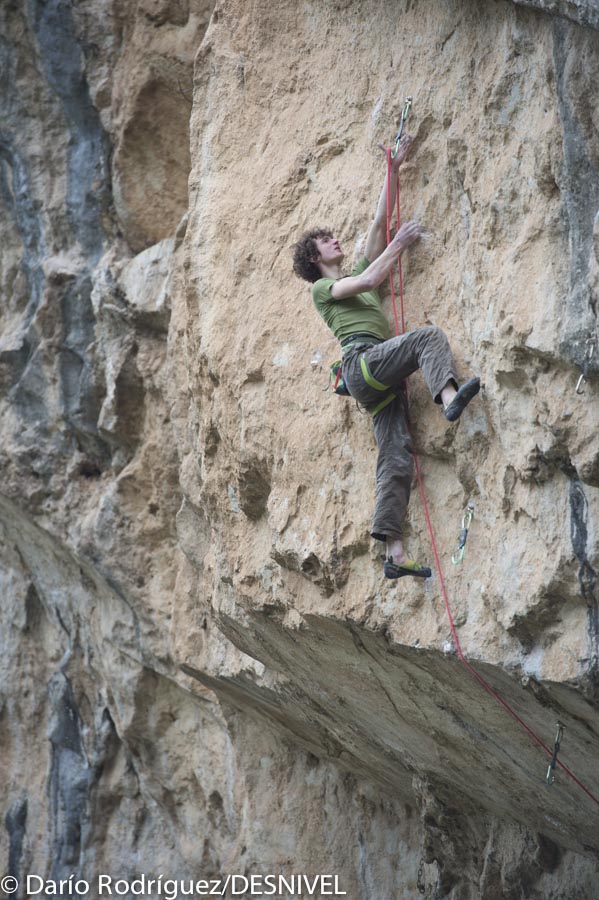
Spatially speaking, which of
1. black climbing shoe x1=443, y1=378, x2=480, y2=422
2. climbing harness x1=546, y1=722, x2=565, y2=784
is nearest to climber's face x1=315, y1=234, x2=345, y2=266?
black climbing shoe x1=443, y1=378, x2=480, y2=422

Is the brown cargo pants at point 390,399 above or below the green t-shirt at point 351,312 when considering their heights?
below

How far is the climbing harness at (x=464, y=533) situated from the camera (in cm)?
454

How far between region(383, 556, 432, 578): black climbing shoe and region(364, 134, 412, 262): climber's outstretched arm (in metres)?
1.35

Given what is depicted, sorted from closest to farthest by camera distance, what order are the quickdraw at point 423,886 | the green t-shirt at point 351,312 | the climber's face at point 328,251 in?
the green t-shirt at point 351,312
the climber's face at point 328,251
the quickdraw at point 423,886

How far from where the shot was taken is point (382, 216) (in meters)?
4.91

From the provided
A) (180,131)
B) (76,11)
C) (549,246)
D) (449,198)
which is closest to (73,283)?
(180,131)

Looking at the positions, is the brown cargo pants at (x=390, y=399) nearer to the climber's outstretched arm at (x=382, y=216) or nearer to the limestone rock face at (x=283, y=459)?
the limestone rock face at (x=283, y=459)

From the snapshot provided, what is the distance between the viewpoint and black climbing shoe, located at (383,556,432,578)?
182 inches

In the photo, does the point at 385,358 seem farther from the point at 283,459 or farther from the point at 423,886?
the point at 423,886

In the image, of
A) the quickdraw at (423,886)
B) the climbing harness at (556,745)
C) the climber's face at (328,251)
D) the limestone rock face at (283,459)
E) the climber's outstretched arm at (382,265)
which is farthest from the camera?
the quickdraw at (423,886)

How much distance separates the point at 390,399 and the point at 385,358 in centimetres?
20

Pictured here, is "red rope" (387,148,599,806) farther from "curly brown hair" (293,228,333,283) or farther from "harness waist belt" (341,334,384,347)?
"curly brown hair" (293,228,333,283)

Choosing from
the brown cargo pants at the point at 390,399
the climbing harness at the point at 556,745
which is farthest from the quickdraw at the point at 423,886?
the brown cargo pants at the point at 390,399

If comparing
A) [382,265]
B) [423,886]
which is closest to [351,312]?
[382,265]
